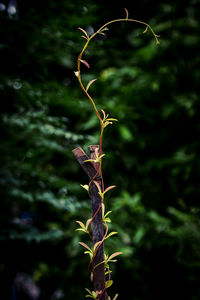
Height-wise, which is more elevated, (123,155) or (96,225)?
(123,155)

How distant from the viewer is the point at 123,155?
2006 millimetres

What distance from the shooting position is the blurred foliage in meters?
1.46

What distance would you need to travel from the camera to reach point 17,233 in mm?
1586

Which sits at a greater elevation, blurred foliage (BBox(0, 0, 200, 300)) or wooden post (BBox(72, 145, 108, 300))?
blurred foliage (BBox(0, 0, 200, 300))

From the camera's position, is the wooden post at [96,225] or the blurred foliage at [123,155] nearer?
the wooden post at [96,225]

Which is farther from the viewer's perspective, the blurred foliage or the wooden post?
the blurred foliage

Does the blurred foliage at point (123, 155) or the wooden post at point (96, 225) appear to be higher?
the blurred foliage at point (123, 155)

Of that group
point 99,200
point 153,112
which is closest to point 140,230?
point 153,112

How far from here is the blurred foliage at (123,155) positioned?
1.46 meters

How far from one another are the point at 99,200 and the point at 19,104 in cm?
119

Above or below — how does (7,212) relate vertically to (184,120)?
below

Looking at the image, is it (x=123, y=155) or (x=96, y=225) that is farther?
(x=123, y=155)

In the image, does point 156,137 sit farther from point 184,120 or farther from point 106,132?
point 106,132

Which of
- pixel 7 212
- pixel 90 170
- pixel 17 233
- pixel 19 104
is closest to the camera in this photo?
pixel 90 170
